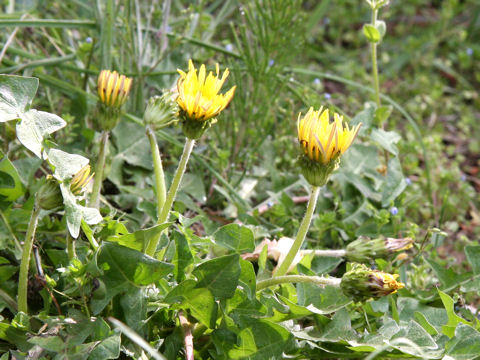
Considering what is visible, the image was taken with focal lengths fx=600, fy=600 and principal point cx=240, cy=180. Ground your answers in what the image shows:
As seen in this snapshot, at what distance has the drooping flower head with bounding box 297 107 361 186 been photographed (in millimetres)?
1543

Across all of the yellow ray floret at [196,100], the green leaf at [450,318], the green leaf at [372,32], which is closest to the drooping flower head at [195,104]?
the yellow ray floret at [196,100]

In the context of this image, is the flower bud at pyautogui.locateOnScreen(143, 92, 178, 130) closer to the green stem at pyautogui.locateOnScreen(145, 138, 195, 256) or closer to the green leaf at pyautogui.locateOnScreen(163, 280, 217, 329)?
the green stem at pyautogui.locateOnScreen(145, 138, 195, 256)

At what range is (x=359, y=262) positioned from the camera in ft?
5.60

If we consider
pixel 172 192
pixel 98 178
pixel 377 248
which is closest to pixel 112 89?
pixel 98 178

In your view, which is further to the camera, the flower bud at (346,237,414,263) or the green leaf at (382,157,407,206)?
the green leaf at (382,157,407,206)

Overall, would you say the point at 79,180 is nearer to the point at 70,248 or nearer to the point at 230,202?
the point at 70,248

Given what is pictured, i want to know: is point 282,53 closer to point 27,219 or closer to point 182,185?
point 182,185

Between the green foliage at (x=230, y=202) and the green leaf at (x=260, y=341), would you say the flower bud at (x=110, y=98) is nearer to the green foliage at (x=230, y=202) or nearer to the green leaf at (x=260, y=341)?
the green foliage at (x=230, y=202)

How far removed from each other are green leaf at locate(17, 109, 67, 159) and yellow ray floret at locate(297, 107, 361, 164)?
64 centimetres

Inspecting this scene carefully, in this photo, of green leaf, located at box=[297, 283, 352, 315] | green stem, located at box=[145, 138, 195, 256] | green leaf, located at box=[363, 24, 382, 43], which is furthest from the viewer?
green leaf, located at box=[363, 24, 382, 43]

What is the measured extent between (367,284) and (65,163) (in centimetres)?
81

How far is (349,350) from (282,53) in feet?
4.95

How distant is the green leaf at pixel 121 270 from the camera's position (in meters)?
1.48

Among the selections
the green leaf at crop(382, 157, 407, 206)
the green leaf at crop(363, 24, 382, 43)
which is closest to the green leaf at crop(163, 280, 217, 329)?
the green leaf at crop(382, 157, 407, 206)
